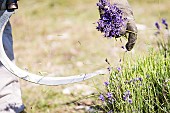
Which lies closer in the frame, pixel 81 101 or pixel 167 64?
pixel 167 64

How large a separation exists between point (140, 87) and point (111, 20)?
419 mm

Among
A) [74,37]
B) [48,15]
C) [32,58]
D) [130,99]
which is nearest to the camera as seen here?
[130,99]

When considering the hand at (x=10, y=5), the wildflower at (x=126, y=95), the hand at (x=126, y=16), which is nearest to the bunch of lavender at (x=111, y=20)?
the hand at (x=126, y=16)

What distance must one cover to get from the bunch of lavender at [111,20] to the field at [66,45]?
0.49 m

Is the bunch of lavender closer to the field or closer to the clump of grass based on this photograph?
the clump of grass

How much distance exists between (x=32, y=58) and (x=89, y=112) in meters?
2.33

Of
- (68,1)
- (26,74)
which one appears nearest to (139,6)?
(68,1)

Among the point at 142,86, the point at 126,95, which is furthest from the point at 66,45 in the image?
the point at 126,95

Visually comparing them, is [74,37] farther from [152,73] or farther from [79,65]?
[152,73]

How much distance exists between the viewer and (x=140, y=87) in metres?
2.75

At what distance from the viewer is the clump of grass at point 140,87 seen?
108 inches

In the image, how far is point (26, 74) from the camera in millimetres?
2766

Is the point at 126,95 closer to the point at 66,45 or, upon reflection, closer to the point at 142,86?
the point at 142,86

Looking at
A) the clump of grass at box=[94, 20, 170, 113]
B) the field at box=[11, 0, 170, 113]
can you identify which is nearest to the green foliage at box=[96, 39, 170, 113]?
the clump of grass at box=[94, 20, 170, 113]
